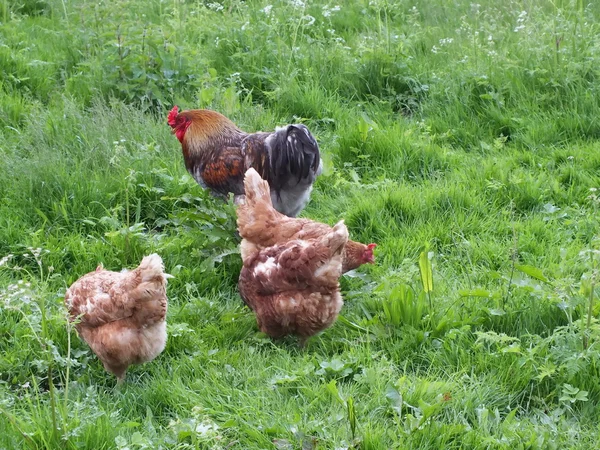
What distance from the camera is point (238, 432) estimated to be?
12.1 ft

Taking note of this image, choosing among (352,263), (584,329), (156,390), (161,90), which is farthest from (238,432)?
(161,90)

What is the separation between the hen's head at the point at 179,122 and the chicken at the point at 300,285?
5.89 ft

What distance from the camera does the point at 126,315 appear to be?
392 cm

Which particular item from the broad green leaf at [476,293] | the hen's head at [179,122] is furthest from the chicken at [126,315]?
the hen's head at [179,122]

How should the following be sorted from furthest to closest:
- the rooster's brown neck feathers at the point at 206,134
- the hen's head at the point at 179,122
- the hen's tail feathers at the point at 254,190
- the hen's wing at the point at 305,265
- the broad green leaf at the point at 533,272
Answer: the hen's head at the point at 179,122
the rooster's brown neck feathers at the point at 206,134
the hen's tail feathers at the point at 254,190
the broad green leaf at the point at 533,272
the hen's wing at the point at 305,265

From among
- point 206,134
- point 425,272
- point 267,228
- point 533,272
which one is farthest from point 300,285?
point 206,134

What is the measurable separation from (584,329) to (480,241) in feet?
5.00

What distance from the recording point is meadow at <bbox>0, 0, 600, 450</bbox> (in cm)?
372

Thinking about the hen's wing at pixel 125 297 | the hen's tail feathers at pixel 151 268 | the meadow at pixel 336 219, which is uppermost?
the hen's tail feathers at pixel 151 268

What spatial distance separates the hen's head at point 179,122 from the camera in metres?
5.89

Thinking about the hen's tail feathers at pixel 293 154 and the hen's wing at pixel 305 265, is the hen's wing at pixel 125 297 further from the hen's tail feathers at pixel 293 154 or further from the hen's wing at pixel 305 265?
the hen's tail feathers at pixel 293 154

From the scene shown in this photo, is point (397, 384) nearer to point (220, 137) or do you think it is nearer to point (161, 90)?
point (220, 137)

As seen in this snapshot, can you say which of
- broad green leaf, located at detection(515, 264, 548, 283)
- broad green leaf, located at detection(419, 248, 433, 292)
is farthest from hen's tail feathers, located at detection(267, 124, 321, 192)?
broad green leaf, located at detection(515, 264, 548, 283)

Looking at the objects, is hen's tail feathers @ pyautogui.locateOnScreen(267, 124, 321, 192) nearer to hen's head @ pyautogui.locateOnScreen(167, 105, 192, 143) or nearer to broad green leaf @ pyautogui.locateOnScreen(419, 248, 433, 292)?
hen's head @ pyautogui.locateOnScreen(167, 105, 192, 143)
